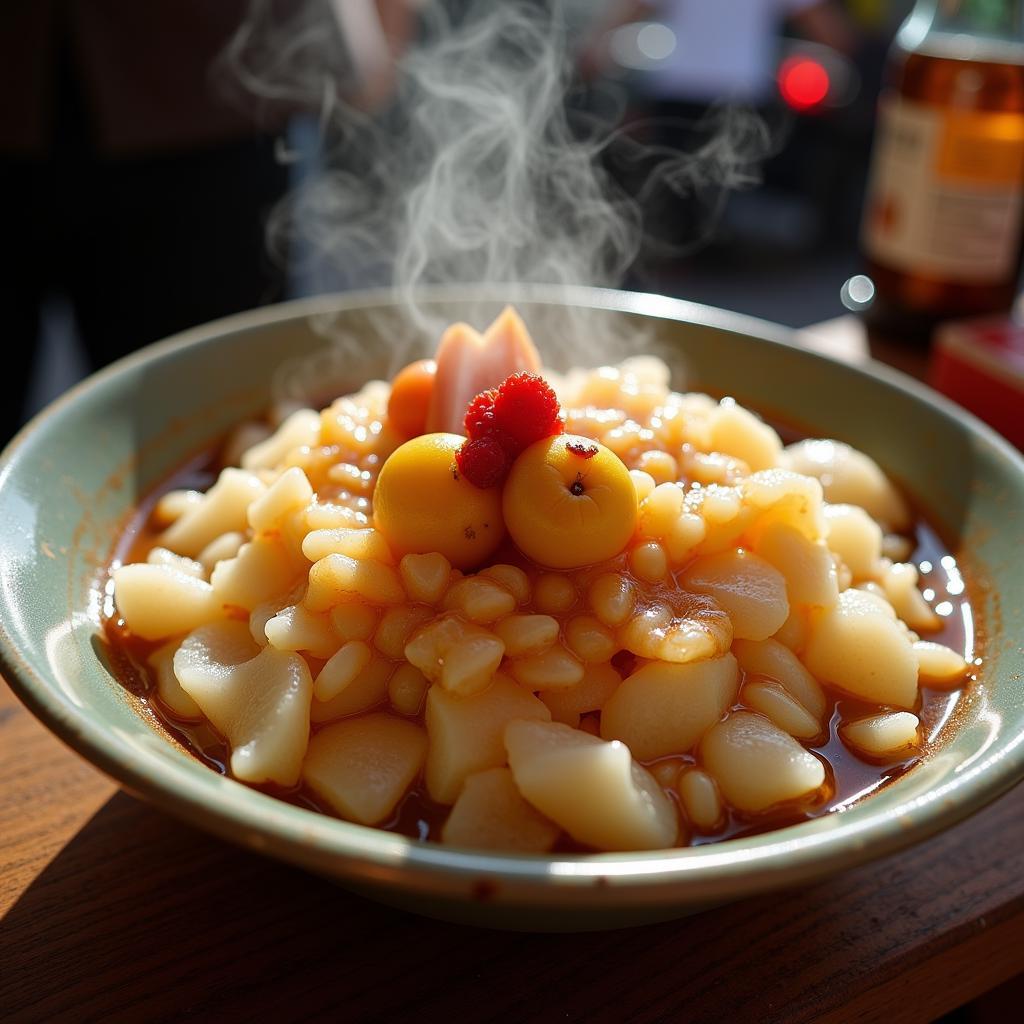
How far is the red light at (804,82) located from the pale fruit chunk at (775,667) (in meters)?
5.21

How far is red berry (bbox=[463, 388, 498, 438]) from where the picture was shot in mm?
1182

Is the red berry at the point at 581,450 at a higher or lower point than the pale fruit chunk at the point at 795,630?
higher

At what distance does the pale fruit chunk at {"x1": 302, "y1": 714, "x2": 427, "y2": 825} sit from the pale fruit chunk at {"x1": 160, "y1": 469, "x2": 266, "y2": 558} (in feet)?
1.37

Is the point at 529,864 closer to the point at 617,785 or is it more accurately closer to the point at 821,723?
the point at 617,785

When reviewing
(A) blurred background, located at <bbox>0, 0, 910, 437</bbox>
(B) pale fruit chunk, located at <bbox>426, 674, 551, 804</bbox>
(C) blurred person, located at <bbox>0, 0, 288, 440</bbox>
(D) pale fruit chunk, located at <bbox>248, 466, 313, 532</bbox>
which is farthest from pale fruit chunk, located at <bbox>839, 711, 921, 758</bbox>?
(C) blurred person, located at <bbox>0, 0, 288, 440</bbox>

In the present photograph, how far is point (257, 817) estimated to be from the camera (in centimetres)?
82

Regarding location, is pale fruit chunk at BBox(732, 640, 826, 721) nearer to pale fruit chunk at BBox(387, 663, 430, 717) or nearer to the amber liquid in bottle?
pale fruit chunk at BBox(387, 663, 430, 717)

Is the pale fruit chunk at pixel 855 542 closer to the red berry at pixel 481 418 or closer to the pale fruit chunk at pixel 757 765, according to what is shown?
the pale fruit chunk at pixel 757 765

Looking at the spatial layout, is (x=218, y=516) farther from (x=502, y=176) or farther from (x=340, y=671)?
(x=502, y=176)

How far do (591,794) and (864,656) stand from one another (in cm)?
43

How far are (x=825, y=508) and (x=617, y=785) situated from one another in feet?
1.94

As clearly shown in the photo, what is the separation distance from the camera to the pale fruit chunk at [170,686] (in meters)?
1.18

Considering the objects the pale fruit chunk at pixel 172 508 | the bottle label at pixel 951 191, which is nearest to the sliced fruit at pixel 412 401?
the pale fruit chunk at pixel 172 508

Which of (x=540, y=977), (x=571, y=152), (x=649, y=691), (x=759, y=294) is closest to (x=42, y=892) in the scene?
(x=540, y=977)
